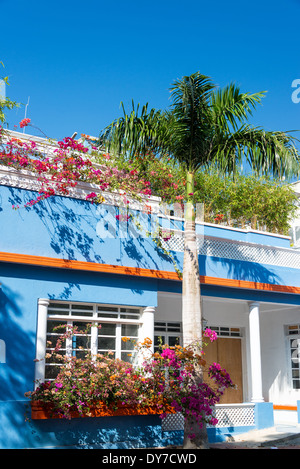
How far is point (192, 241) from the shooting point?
1083cm

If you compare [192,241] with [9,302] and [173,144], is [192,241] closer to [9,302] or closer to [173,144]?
[173,144]

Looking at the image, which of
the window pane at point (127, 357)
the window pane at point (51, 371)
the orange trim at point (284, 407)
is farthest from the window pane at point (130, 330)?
the orange trim at point (284, 407)

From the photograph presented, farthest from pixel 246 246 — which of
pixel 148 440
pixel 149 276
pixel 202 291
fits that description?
pixel 148 440

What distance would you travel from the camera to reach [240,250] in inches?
543

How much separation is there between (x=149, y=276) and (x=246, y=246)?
3475 mm

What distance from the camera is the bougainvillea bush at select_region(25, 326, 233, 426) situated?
31.3 feet

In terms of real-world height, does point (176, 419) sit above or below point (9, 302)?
below

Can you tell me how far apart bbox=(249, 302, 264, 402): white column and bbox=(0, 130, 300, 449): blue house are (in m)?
0.02

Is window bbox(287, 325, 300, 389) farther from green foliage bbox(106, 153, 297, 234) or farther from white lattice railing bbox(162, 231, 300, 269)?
green foliage bbox(106, 153, 297, 234)

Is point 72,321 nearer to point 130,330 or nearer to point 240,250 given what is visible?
point 130,330

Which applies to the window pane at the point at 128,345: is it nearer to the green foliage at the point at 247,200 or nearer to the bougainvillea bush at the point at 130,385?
the bougainvillea bush at the point at 130,385

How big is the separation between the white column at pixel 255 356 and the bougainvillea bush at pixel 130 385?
3144 millimetres

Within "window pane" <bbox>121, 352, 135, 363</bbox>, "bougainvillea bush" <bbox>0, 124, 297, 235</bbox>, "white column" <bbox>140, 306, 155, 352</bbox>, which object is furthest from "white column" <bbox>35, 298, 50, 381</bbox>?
"white column" <bbox>140, 306, 155, 352</bbox>

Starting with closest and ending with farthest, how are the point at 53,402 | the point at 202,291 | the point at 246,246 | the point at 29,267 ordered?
the point at 53,402, the point at 29,267, the point at 202,291, the point at 246,246
